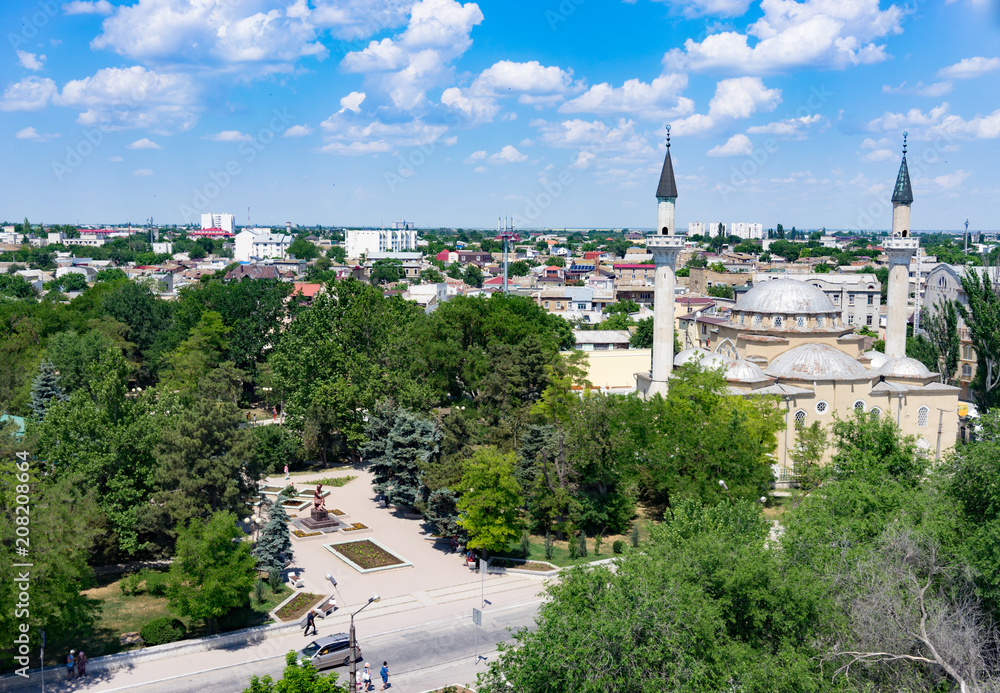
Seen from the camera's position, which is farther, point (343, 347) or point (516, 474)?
point (343, 347)

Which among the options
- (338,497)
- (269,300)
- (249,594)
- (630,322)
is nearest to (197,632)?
(249,594)

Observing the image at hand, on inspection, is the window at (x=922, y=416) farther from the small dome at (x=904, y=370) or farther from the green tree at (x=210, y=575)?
the green tree at (x=210, y=575)

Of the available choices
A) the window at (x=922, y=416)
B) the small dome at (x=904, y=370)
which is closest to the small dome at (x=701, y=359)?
the small dome at (x=904, y=370)

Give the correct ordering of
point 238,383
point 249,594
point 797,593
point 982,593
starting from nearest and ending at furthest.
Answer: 1. point 797,593
2. point 982,593
3. point 249,594
4. point 238,383

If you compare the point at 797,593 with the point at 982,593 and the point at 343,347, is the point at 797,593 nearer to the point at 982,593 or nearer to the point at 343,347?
the point at 982,593

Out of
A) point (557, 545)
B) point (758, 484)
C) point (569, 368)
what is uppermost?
point (569, 368)
